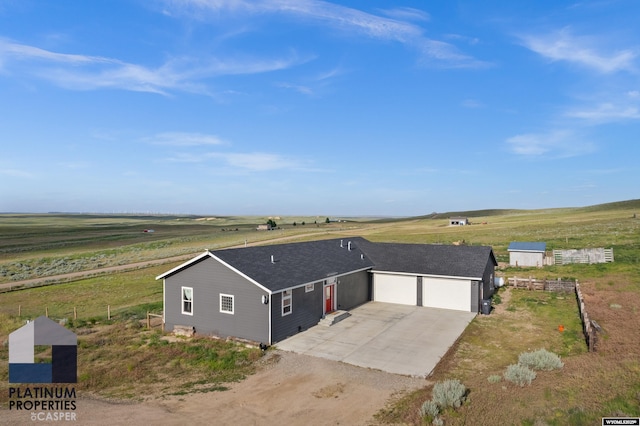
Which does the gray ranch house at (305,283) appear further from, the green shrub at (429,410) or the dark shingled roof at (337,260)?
the green shrub at (429,410)

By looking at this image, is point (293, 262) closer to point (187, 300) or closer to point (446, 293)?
point (187, 300)

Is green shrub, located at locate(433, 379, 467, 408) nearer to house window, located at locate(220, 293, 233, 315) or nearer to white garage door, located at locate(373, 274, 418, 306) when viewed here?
house window, located at locate(220, 293, 233, 315)
